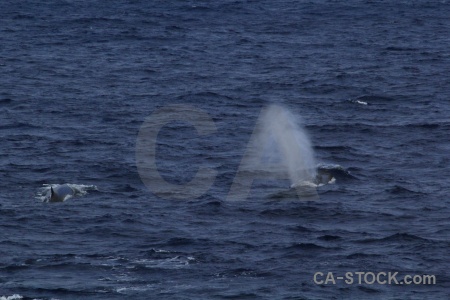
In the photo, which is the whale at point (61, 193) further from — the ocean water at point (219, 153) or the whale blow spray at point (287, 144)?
the whale blow spray at point (287, 144)

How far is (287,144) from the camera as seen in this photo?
97250mm

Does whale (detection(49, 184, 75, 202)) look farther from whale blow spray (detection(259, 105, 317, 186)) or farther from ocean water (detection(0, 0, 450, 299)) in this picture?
whale blow spray (detection(259, 105, 317, 186))

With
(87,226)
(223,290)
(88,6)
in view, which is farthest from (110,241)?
(88,6)

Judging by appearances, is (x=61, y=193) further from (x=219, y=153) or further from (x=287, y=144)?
(x=287, y=144)

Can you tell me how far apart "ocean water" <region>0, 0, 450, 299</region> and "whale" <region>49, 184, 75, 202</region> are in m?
1.14

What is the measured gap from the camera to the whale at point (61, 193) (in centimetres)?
8006

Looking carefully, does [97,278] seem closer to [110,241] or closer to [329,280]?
[110,241]

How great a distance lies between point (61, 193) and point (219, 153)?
17.8 m

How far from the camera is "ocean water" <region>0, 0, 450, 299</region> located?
2643 inches

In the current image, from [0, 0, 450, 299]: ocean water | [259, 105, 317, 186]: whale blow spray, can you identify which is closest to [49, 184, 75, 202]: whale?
[0, 0, 450, 299]: ocean water

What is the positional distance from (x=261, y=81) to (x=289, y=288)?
6250cm

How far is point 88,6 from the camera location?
598 feet

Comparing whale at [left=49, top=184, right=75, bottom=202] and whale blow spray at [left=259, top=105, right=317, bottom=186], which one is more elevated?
whale at [left=49, top=184, right=75, bottom=202]

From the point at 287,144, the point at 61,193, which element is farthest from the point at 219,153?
the point at 61,193
